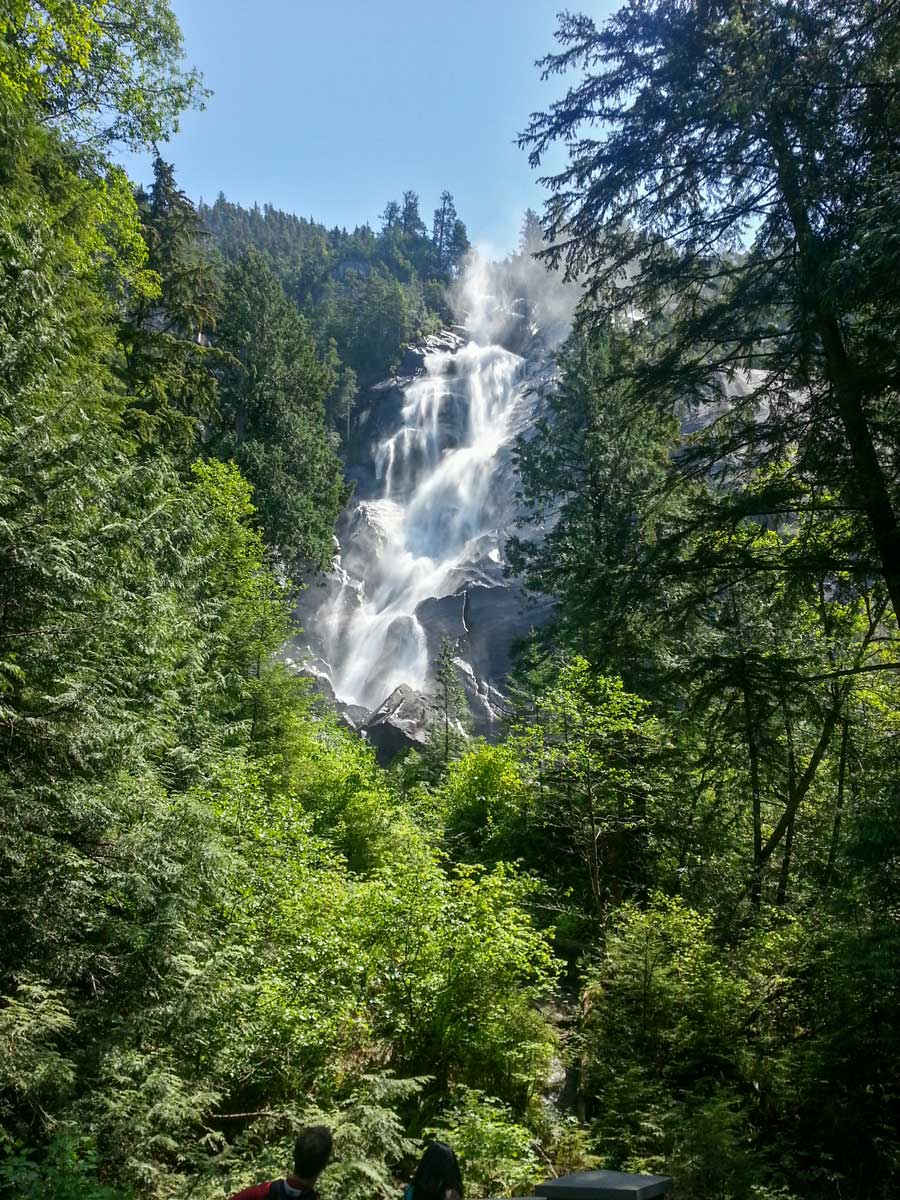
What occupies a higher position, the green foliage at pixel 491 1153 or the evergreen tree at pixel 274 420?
the evergreen tree at pixel 274 420

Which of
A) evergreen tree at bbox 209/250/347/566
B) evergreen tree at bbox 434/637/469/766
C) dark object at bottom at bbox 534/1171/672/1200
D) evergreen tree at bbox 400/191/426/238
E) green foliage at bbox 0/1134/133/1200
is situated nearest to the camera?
dark object at bottom at bbox 534/1171/672/1200

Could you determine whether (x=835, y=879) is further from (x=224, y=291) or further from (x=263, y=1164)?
(x=224, y=291)

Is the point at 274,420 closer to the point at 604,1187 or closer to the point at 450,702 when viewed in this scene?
the point at 450,702

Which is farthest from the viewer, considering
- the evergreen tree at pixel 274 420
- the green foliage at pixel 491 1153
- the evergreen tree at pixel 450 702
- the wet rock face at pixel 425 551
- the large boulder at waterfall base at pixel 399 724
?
the wet rock face at pixel 425 551

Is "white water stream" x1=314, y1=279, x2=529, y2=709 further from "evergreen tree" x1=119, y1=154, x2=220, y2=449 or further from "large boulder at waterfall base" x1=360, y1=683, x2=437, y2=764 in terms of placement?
"evergreen tree" x1=119, y1=154, x2=220, y2=449

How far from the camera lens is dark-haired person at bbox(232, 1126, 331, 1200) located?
126 inches

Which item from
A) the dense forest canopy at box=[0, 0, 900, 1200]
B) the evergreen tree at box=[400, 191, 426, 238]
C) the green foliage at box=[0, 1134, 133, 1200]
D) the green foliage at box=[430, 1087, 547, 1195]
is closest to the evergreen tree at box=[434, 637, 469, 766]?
the dense forest canopy at box=[0, 0, 900, 1200]

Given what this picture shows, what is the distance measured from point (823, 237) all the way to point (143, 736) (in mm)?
7052

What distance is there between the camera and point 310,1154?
327 centimetres

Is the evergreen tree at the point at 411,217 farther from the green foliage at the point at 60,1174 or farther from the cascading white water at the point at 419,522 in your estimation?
the green foliage at the point at 60,1174

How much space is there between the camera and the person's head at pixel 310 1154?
327cm

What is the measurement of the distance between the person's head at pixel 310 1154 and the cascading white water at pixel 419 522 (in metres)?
33.0

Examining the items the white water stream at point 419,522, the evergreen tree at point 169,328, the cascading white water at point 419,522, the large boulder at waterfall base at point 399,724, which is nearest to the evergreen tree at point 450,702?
the large boulder at waterfall base at point 399,724

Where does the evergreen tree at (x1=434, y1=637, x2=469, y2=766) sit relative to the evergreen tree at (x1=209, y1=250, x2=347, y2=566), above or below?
below
